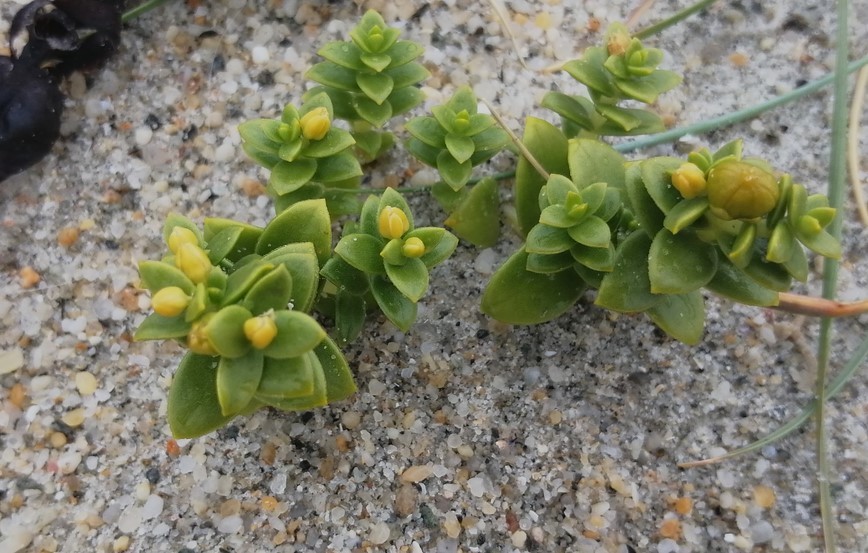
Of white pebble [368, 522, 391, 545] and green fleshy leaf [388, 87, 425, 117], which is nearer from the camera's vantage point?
white pebble [368, 522, 391, 545]

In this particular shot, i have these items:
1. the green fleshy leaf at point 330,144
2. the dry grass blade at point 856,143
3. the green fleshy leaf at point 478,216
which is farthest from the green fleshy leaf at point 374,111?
the dry grass blade at point 856,143

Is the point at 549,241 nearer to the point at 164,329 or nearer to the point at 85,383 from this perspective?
the point at 164,329

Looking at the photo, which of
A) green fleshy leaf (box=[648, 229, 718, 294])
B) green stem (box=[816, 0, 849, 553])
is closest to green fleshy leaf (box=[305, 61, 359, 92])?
green fleshy leaf (box=[648, 229, 718, 294])

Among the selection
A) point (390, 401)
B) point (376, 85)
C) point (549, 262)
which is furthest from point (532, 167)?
point (390, 401)

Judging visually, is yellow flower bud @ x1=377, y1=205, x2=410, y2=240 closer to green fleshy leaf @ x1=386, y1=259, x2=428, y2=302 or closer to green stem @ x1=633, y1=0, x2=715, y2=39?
green fleshy leaf @ x1=386, y1=259, x2=428, y2=302

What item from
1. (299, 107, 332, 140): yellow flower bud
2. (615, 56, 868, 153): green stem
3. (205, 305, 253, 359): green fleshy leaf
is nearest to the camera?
(205, 305, 253, 359): green fleshy leaf

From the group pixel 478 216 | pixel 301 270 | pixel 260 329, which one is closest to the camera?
pixel 260 329
